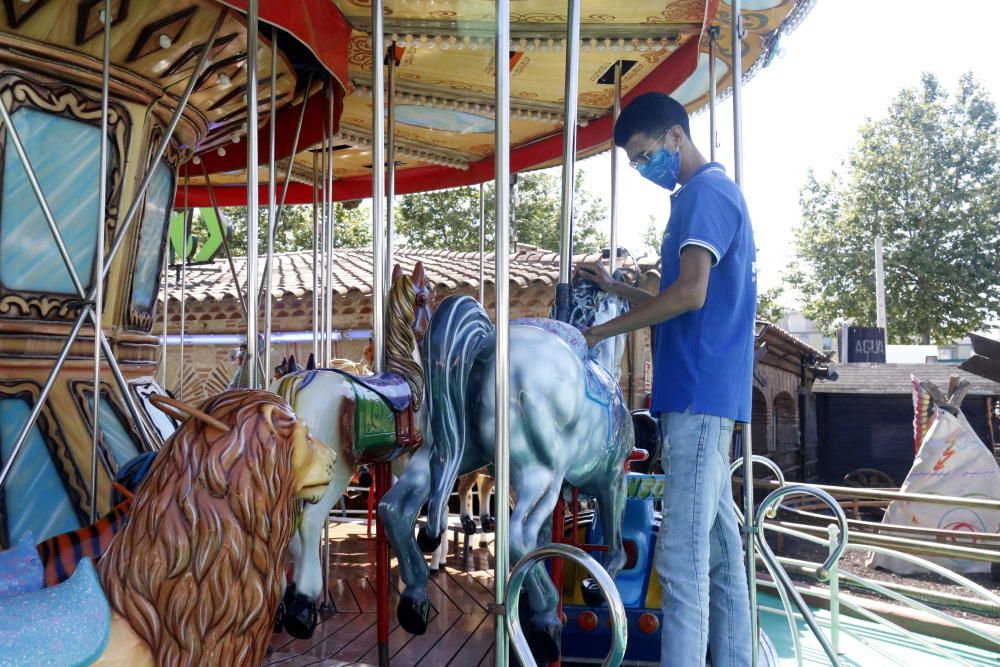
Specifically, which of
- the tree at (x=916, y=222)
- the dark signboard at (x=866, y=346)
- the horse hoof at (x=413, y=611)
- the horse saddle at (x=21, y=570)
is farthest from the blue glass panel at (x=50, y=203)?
the tree at (x=916, y=222)

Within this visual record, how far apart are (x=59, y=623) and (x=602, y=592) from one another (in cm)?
100

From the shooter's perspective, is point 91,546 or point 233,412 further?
point 91,546

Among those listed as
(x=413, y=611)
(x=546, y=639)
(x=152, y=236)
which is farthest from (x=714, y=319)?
(x=152, y=236)

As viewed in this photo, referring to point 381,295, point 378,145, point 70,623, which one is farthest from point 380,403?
point 70,623

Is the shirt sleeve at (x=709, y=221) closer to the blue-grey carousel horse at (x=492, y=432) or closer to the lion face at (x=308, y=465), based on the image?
the blue-grey carousel horse at (x=492, y=432)

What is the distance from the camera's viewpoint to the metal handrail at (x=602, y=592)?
1546 millimetres

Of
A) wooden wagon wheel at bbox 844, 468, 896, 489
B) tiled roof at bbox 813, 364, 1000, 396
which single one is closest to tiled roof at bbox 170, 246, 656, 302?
wooden wagon wheel at bbox 844, 468, 896, 489

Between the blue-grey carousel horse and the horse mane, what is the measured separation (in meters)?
0.17

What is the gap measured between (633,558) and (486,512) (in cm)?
315

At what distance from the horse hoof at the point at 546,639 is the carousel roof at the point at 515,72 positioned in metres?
2.61

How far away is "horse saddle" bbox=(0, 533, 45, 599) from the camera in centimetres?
173

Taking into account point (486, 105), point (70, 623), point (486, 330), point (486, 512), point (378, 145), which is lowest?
point (486, 512)

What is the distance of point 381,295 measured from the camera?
2871mm

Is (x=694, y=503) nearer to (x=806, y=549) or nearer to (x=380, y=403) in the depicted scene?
(x=380, y=403)
